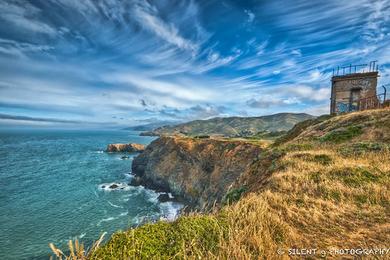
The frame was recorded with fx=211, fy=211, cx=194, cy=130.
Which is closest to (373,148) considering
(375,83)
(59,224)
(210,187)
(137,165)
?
(375,83)

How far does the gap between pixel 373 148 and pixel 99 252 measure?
14.9 metres

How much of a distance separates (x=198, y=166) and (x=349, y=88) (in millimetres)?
34154

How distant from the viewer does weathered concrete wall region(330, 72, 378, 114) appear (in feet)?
104

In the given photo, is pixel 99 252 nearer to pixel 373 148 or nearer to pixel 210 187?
pixel 373 148

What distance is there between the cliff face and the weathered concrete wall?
15490mm

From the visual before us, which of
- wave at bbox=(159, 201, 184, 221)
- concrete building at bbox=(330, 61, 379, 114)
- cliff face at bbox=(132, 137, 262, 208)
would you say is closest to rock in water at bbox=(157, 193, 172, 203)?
wave at bbox=(159, 201, 184, 221)

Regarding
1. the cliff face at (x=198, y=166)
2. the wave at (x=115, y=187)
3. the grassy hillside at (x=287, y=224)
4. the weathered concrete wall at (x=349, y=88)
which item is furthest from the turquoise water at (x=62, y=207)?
the weathered concrete wall at (x=349, y=88)

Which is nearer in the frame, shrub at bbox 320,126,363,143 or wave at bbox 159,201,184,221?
shrub at bbox 320,126,363,143

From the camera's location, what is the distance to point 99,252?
12.8 ft

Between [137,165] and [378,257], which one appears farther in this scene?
[137,165]

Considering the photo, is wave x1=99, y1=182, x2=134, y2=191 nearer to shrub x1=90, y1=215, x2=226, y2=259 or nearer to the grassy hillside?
the grassy hillside

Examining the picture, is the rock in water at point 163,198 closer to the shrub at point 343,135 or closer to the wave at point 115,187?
the wave at point 115,187

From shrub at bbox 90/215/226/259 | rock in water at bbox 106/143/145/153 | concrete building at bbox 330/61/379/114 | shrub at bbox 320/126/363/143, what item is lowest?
rock in water at bbox 106/143/145/153

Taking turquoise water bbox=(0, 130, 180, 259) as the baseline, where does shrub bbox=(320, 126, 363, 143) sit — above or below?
above
